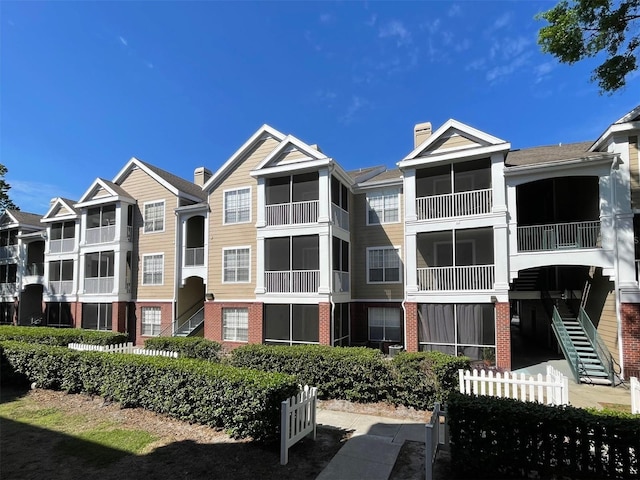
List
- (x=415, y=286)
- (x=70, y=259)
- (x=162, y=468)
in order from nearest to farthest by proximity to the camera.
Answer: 1. (x=162, y=468)
2. (x=415, y=286)
3. (x=70, y=259)

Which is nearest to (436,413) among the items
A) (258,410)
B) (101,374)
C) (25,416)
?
(258,410)

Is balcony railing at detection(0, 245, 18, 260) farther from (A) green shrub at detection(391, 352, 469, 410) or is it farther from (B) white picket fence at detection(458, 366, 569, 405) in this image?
(B) white picket fence at detection(458, 366, 569, 405)

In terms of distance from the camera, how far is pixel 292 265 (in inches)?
684


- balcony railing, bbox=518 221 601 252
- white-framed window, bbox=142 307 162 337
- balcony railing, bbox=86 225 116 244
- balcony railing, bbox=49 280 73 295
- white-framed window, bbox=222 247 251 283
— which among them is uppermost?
balcony railing, bbox=86 225 116 244

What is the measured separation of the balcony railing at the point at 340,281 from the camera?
16.8 m

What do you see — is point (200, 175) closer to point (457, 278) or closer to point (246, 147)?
point (246, 147)

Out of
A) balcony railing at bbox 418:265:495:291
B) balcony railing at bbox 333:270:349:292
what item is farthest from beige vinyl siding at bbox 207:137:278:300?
balcony railing at bbox 418:265:495:291

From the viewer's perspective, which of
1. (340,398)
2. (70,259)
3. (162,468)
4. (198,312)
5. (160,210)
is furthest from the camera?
(70,259)

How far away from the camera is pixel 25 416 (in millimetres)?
9062

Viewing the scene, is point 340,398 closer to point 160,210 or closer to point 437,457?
point 437,457

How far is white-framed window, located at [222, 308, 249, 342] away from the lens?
18.2 m

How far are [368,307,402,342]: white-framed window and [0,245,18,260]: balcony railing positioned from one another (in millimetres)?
30439

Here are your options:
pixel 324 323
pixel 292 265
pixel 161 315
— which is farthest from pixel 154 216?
pixel 324 323

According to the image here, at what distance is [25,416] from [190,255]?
42.4 feet
